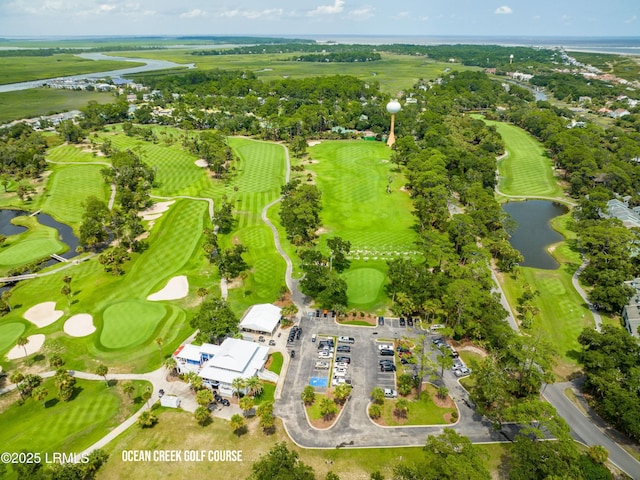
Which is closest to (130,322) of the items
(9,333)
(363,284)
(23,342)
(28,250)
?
(23,342)

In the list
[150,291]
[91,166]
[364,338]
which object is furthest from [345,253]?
[91,166]

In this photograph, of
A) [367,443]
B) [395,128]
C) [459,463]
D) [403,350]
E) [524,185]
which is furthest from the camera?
[395,128]

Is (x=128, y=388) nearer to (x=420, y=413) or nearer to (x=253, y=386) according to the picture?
(x=253, y=386)

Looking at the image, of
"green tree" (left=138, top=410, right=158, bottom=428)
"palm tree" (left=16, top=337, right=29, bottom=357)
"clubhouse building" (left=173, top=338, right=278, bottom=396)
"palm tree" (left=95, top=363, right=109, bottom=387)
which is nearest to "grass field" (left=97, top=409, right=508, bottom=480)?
"green tree" (left=138, top=410, right=158, bottom=428)

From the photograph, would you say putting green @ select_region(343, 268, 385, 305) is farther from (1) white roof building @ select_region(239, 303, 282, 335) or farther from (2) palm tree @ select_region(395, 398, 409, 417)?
(2) palm tree @ select_region(395, 398, 409, 417)

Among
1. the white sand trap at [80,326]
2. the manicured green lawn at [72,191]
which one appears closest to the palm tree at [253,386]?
the white sand trap at [80,326]

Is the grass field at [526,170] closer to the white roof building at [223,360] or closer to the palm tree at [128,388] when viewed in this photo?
the white roof building at [223,360]

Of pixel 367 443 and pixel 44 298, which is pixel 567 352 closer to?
pixel 367 443
